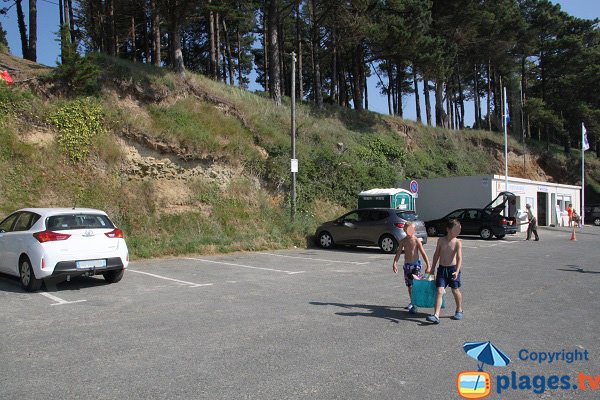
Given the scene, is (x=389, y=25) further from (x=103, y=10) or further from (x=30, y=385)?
(x=30, y=385)

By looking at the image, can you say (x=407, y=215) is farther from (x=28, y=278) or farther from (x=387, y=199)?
(x=28, y=278)

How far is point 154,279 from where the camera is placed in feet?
34.8

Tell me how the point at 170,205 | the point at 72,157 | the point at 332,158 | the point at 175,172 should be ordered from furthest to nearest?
the point at 332,158
the point at 175,172
the point at 170,205
the point at 72,157

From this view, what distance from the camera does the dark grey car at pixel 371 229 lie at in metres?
16.7

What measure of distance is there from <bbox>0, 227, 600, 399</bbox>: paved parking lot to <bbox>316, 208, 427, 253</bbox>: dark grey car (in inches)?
216

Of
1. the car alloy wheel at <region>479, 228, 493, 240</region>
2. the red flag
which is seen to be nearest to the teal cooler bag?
the red flag

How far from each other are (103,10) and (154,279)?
27.4m

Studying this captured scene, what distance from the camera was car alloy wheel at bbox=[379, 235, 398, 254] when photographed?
1667 cm

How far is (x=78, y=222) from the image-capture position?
9312 millimetres

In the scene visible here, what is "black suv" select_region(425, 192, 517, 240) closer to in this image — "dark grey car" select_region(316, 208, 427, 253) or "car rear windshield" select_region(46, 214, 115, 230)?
"dark grey car" select_region(316, 208, 427, 253)

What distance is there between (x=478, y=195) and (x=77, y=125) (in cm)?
2123

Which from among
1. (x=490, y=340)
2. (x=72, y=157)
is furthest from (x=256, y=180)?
(x=490, y=340)

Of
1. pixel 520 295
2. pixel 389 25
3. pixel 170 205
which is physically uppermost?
pixel 389 25

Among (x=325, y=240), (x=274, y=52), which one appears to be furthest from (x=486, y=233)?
(x=274, y=52)
